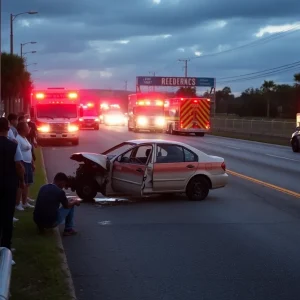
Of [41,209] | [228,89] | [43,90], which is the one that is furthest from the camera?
[228,89]

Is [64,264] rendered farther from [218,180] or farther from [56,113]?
[56,113]

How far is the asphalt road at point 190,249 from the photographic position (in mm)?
8000

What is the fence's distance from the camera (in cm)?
5019

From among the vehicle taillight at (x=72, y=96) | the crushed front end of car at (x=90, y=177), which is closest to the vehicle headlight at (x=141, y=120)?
the vehicle taillight at (x=72, y=96)

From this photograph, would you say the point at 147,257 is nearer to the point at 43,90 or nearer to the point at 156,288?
the point at 156,288

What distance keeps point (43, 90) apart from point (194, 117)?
64.7 feet

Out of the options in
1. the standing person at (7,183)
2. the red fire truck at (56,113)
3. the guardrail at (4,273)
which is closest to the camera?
the guardrail at (4,273)

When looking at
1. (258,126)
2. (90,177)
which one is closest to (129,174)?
(90,177)

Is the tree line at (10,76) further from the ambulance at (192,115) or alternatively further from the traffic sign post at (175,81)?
the traffic sign post at (175,81)

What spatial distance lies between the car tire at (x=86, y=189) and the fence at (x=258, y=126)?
3497 centimetres

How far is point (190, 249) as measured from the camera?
10.3 m

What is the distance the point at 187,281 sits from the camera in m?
8.32

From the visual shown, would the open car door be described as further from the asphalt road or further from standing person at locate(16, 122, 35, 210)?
standing person at locate(16, 122, 35, 210)

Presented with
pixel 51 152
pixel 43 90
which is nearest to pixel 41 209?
pixel 51 152
